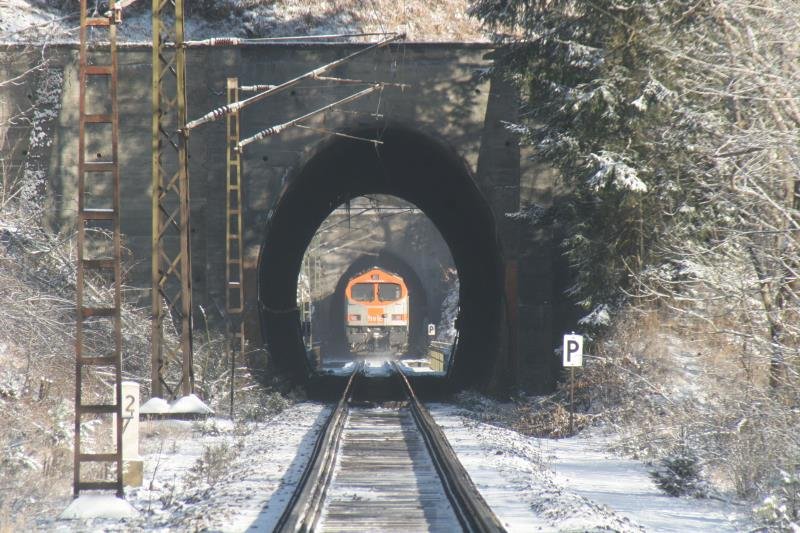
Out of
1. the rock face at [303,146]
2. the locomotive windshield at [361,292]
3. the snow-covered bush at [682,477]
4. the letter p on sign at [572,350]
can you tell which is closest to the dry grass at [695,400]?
A: the snow-covered bush at [682,477]

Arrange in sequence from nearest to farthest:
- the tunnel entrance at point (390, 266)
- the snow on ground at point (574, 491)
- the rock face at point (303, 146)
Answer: the snow on ground at point (574, 491) → the rock face at point (303, 146) → the tunnel entrance at point (390, 266)

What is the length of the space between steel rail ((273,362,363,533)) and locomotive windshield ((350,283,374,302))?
33.4m

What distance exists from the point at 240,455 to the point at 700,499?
6535 millimetres

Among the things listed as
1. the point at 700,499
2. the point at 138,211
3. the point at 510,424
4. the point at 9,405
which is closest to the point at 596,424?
the point at 510,424

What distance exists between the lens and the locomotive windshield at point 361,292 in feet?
165

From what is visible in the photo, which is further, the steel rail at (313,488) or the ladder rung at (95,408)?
the ladder rung at (95,408)

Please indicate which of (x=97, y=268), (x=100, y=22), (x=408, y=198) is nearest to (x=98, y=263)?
(x=97, y=268)

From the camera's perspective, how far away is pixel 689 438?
13.1 meters

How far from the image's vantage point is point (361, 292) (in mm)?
50344

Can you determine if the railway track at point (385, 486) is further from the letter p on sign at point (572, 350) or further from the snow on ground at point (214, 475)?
the letter p on sign at point (572, 350)

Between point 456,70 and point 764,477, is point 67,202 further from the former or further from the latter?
point 764,477

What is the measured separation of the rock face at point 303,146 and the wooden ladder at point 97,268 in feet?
1.83

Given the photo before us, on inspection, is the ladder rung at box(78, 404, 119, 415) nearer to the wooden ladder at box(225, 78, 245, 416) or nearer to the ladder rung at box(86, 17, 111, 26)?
the ladder rung at box(86, 17, 111, 26)

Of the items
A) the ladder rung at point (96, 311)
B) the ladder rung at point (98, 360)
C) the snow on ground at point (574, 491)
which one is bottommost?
the snow on ground at point (574, 491)
